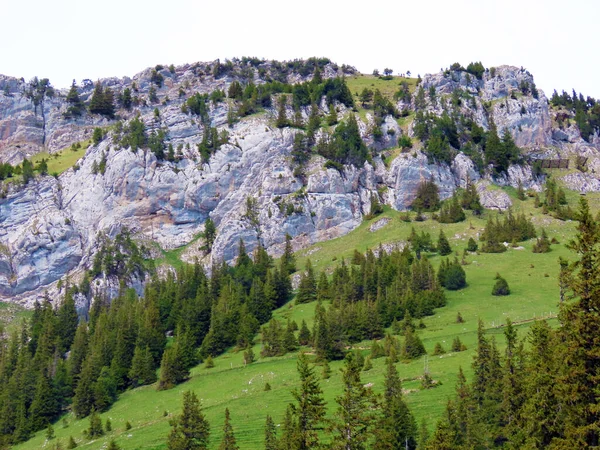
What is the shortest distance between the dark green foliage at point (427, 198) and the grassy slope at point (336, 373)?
1001 inches

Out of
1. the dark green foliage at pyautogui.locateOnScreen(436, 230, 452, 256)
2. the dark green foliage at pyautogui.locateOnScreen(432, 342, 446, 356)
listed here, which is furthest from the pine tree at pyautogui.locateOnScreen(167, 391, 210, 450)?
the dark green foliage at pyautogui.locateOnScreen(436, 230, 452, 256)

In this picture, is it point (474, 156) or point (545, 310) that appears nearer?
point (545, 310)

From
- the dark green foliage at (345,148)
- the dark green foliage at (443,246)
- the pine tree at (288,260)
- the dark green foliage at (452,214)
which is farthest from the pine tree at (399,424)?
the dark green foliage at (345,148)

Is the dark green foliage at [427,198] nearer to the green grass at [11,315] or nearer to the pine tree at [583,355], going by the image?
the green grass at [11,315]

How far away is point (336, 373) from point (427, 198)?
100495 millimetres

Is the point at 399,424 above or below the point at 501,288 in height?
below

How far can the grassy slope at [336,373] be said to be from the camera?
237ft

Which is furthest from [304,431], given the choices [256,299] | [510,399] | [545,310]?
[256,299]

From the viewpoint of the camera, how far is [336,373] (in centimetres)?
8731

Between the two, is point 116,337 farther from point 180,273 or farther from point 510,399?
point 510,399

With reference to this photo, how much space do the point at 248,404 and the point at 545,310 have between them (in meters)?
51.7

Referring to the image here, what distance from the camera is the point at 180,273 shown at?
15475cm

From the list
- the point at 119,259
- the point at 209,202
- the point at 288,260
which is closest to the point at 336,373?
the point at 288,260

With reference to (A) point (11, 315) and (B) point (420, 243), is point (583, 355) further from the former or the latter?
(A) point (11, 315)
